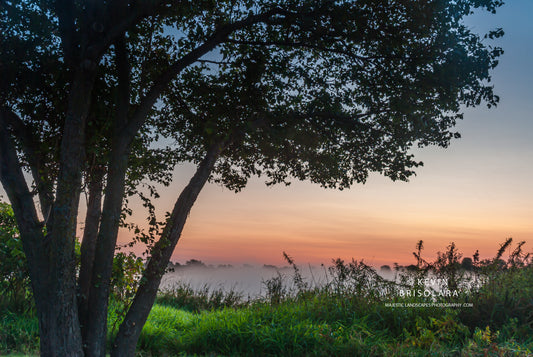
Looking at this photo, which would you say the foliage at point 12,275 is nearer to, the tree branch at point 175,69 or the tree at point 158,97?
the tree at point 158,97

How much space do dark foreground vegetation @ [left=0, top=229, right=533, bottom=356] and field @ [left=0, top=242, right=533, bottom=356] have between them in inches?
0.8

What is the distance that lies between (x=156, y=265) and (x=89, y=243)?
3.89ft

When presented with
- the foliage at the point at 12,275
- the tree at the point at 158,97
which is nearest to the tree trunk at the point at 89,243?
the tree at the point at 158,97

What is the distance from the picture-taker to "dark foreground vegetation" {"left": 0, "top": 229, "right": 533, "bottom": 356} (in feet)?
25.6

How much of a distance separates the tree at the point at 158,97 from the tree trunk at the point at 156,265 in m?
0.02

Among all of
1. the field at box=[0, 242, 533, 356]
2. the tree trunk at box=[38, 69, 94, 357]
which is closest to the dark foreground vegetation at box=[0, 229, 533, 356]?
the field at box=[0, 242, 533, 356]

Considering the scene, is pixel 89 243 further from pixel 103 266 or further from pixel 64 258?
pixel 64 258

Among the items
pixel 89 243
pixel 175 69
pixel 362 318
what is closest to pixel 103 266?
pixel 89 243

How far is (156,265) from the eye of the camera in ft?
25.1

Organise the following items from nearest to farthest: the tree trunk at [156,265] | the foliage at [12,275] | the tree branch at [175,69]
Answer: the tree branch at [175,69] → the tree trunk at [156,265] → the foliage at [12,275]

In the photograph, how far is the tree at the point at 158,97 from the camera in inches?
267

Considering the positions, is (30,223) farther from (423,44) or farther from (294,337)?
(423,44)

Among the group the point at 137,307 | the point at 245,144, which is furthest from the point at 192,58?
the point at 137,307

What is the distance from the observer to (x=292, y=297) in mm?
11625
